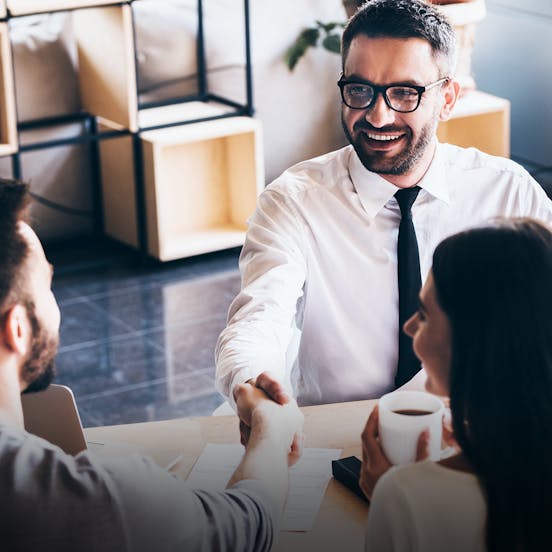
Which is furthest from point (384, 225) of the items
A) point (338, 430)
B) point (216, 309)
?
point (216, 309)

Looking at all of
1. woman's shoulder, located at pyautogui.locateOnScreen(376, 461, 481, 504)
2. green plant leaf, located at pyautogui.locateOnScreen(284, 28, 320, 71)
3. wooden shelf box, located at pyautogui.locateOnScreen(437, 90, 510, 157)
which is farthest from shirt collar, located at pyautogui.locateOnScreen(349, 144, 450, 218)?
green plant leaf, located at pyautogui.locateOnScreen(284, 28, 320, 71)

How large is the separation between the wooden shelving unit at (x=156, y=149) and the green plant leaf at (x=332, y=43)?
0.48 meters

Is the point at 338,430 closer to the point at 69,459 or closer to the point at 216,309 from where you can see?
the point at 69,459

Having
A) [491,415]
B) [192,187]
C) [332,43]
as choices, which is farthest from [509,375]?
[332,43]

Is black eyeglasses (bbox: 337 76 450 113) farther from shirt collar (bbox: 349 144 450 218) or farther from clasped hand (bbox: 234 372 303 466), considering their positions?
clasped hand (bbox: 234 372 303 466)

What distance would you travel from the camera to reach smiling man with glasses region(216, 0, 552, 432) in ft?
7.47

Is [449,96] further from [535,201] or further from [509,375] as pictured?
[509,375]

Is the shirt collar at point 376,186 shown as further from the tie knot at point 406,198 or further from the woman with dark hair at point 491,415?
the woman with dark hair at point 491,415

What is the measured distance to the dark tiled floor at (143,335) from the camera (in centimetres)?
359

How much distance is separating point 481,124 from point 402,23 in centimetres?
320

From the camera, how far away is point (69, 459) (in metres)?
1.33

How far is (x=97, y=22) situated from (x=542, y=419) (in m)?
3.74

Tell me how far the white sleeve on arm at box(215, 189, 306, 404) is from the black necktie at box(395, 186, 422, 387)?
0.20 m

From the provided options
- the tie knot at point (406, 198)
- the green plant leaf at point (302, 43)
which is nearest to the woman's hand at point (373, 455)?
the tie knot at point (406, 198)
